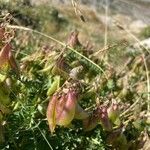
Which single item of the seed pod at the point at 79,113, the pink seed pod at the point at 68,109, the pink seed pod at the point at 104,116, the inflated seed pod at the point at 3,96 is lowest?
the pink seed pod at the point at 104,116

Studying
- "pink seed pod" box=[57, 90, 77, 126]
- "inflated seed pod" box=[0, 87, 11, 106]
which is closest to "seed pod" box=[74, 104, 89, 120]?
"pink seed pod" box=[57, 90, 77, 126]

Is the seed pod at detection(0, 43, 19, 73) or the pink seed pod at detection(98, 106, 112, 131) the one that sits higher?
the seed pod at detection(0, 43, 19, 73)

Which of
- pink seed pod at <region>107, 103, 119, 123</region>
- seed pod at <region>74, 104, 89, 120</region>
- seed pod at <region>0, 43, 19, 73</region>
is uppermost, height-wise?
seed pod at <region>0, 43, 19, 73</region>

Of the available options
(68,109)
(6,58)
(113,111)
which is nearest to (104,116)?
(113,111)

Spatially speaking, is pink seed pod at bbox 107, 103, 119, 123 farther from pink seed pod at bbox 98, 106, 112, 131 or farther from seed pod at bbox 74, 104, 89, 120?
seed pod at bbox 74, 104, 89, 120

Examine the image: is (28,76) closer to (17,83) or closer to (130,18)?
(17,83)

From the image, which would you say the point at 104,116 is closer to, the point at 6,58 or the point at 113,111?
the point at 113,111

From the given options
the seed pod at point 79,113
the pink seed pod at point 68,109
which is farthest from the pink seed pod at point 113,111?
the pink seed pod at point 68,109

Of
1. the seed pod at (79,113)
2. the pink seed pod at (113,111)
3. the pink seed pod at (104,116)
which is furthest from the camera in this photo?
the pink seed pod at (113,111)

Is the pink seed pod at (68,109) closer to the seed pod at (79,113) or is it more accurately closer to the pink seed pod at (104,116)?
the seed pod at (79,113)

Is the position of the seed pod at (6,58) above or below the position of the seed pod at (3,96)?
above
